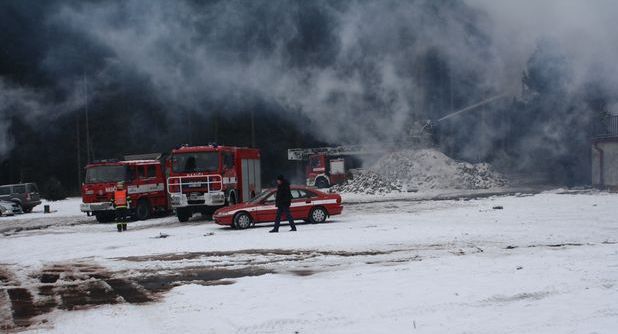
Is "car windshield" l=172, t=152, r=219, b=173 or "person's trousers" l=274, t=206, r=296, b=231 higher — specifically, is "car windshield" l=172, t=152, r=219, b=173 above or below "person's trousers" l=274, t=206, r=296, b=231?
above

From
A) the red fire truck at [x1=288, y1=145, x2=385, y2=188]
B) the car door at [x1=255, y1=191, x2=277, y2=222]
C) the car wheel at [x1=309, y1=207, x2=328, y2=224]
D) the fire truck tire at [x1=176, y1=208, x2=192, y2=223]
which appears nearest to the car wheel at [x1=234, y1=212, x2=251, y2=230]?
the car door at [x1=255, y1=191, x2=277, y2=222]

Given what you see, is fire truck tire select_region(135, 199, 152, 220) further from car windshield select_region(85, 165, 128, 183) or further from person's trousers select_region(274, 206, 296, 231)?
person's trousers select_region(274, 206, 296, 231)

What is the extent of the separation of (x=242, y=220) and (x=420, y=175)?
23.9m

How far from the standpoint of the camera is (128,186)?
74.4 feet

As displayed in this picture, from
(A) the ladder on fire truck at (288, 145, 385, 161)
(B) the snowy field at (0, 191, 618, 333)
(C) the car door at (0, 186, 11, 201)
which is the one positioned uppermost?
(A) the ladder on fire truck at (288, 145, 385, 161)

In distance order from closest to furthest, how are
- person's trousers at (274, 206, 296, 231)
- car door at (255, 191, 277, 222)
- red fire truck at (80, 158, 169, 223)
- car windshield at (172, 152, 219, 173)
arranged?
person's trousers at (274, 206, 296, 231) < car door at (255, 191, 277, 222) < car windshield at (172, 152, 219, 173) < red fire truck at (80, 158, 169, 223)

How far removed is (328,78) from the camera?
3666 cm

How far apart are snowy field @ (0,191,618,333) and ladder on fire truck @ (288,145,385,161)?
25.3m

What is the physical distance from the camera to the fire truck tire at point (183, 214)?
2116 centimetres

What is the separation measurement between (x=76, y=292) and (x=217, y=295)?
2415 mm

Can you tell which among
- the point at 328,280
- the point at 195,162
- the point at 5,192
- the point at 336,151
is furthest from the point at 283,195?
the point at 336,151

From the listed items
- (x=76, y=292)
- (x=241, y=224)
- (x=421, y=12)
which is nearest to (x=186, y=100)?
(x=421, y=12)

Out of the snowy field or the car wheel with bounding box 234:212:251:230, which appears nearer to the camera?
the snowy field

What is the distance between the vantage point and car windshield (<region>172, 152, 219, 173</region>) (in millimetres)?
20609
